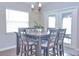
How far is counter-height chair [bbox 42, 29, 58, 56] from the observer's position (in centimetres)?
207

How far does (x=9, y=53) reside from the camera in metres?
2.05

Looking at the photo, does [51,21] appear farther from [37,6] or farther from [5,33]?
[5,33]

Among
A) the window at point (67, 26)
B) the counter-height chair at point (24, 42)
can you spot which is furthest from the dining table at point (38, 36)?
the window at point (67, 26)

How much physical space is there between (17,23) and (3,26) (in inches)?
10.0

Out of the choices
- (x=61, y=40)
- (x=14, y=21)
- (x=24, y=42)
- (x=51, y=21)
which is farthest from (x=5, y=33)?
(x=61, y=40)

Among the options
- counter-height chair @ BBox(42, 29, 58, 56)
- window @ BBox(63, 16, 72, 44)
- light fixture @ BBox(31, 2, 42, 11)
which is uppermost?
light fixture @ BBox(31, 2, 42, 11)

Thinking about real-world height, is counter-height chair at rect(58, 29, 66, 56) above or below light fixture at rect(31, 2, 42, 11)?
below

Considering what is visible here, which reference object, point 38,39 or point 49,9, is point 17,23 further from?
point 49,9

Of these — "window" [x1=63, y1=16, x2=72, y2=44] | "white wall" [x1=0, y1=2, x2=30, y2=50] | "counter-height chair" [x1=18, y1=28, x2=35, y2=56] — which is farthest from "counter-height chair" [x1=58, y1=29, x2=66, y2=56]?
"white wall" [x1=0, y1=2, x2=30, y2=50]

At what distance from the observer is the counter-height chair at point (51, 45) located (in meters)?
2.07

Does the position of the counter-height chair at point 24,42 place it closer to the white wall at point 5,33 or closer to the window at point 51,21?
the white wall at point 5,33

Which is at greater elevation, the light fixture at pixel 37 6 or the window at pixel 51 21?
the light fixture at pixel 37 6

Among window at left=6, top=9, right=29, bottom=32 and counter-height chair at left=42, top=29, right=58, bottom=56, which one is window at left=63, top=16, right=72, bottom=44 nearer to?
counter-height chair at left=42, top=29, right=58, bottom=56

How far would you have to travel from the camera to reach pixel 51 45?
2.10m
